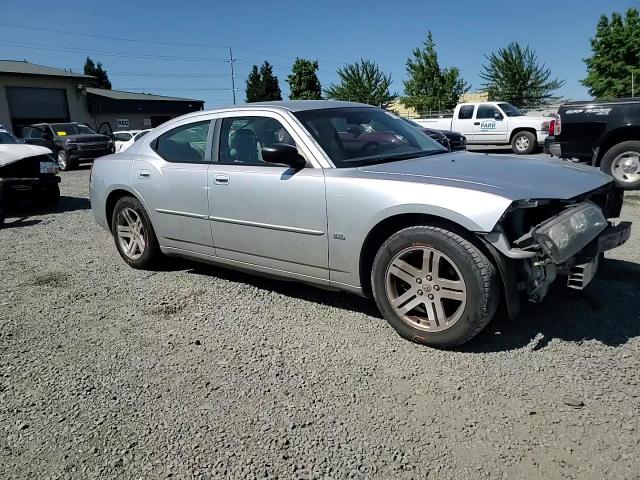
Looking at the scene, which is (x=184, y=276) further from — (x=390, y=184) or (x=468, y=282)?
(x=468, y=282)

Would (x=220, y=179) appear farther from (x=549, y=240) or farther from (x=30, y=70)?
(x=30, y=70)

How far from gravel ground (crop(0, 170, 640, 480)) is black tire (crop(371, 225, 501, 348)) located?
0.12 meters

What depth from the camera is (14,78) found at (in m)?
29.9

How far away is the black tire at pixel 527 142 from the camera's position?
58.0ft

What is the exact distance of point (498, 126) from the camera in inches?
719

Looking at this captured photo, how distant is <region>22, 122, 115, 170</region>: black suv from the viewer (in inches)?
764

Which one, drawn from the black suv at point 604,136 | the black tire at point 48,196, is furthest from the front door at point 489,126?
the black tire at point 48,196

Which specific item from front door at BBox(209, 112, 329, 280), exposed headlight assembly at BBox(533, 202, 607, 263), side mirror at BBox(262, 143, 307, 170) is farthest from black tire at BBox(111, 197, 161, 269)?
exposed headlight assembly at BBox(533, 202, 607, 263)

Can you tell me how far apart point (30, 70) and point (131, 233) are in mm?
31779

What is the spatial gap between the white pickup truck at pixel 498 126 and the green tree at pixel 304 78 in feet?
69.1

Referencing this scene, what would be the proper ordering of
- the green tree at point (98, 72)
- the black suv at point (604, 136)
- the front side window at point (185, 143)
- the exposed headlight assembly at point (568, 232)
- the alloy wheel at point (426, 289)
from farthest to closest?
the green tree at point (98, 72), the black suv at point (604, 136), the front side window at point (185, 143), the alloy wheel at point (426, 289), the exposed headlight assembly at point (568, 232)

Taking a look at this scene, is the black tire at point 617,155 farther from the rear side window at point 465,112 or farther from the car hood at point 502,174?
the rear side window at point 465,112

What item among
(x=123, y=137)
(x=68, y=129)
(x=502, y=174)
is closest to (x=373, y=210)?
(x=502, y=174)

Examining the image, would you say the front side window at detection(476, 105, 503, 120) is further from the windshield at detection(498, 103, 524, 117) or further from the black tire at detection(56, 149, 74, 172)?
the black tire at detection(56, 149, 74, 172)
